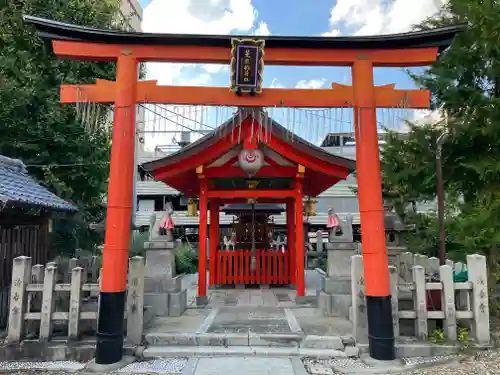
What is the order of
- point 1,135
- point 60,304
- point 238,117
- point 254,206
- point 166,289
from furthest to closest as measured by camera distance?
1. point 254,206
2. point 1,135
3. point 238,117
4. point 166,289
5. point 60,304

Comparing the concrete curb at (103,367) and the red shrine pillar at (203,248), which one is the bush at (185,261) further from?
the concrete curb at (103,367)

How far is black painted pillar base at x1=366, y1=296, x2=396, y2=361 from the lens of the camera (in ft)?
17.9

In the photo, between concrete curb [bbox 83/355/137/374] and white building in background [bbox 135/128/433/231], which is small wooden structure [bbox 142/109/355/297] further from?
white building in background [bbox 135/128/433/231]

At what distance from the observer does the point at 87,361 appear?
563 cm

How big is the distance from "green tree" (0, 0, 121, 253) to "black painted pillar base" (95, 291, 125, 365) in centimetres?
601

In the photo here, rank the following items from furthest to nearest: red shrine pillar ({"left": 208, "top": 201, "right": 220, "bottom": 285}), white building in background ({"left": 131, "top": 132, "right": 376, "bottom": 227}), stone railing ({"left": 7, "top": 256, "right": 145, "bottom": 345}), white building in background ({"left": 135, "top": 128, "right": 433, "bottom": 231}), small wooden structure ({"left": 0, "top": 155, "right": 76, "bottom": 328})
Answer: white building in background ({"left": 131, "top": 132, "right": 376, "bottom": 227}) → white building in background ({"left": 135, "top": 128, "right": 433, "bottom": 231}) → red shrine pillar ({"left": 208, "top": 201, "right": 220, "bottom": 285}) → small wooden structure ({"left": 0, "top": 155, "right": 76, "bottom": 328}) → stone railing ({"left": 7, "top": 256, "right": 145, "bottom": 345})

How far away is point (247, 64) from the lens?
225 inches

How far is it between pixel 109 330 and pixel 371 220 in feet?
13.6

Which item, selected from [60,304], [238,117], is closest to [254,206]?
[238,117]

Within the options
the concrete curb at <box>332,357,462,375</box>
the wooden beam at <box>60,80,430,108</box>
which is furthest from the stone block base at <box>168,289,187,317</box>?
the wooden beam at <box>60,80,430,108</box>

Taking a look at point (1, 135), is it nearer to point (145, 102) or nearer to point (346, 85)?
point (145, 102)

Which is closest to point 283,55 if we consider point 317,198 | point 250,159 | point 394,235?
point 250,159

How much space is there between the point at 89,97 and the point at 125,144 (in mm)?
928

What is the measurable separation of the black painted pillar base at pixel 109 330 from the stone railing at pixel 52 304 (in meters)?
0.53
